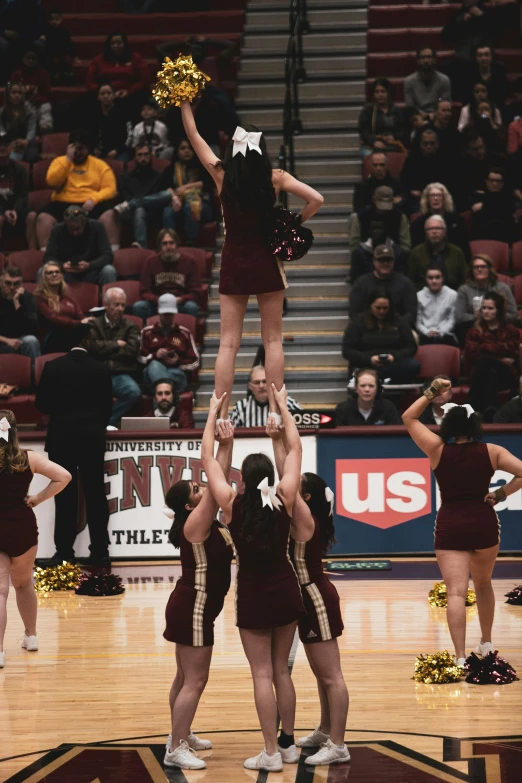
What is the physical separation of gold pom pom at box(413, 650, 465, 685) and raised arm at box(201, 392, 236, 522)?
211 cm

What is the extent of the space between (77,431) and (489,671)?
15.0ft

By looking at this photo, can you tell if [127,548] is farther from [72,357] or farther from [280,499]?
[280,499]

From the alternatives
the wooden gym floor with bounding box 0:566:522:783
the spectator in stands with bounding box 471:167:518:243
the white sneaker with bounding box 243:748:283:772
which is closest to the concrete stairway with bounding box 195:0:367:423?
the spectator in stands with bounding box 471:167:518:243

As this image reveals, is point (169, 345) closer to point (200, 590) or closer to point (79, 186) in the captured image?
point (79, 186)

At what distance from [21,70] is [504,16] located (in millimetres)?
6243

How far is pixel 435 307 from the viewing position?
1203 cm

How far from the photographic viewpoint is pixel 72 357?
10062 mm

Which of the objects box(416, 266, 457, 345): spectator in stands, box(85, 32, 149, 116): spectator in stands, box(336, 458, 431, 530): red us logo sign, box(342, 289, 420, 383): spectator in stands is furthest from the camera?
box(85, 32, 149, 116): spectator in stands

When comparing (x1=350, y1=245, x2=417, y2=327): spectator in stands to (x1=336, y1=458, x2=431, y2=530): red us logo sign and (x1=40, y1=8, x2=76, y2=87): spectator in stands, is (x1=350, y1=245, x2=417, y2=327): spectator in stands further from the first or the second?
(x1=40, y1=8, x2=76, y2=87): spectator in stands

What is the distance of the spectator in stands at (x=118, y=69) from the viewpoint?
575 inches

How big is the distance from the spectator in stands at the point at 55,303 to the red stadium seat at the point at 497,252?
14.6ft

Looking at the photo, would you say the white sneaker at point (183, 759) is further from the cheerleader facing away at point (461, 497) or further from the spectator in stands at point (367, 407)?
the spectator in stands at point (367, 407)

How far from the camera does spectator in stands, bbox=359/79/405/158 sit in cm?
1395

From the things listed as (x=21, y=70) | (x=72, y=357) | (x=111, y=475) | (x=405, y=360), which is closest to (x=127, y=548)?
(x=111, y=475)
